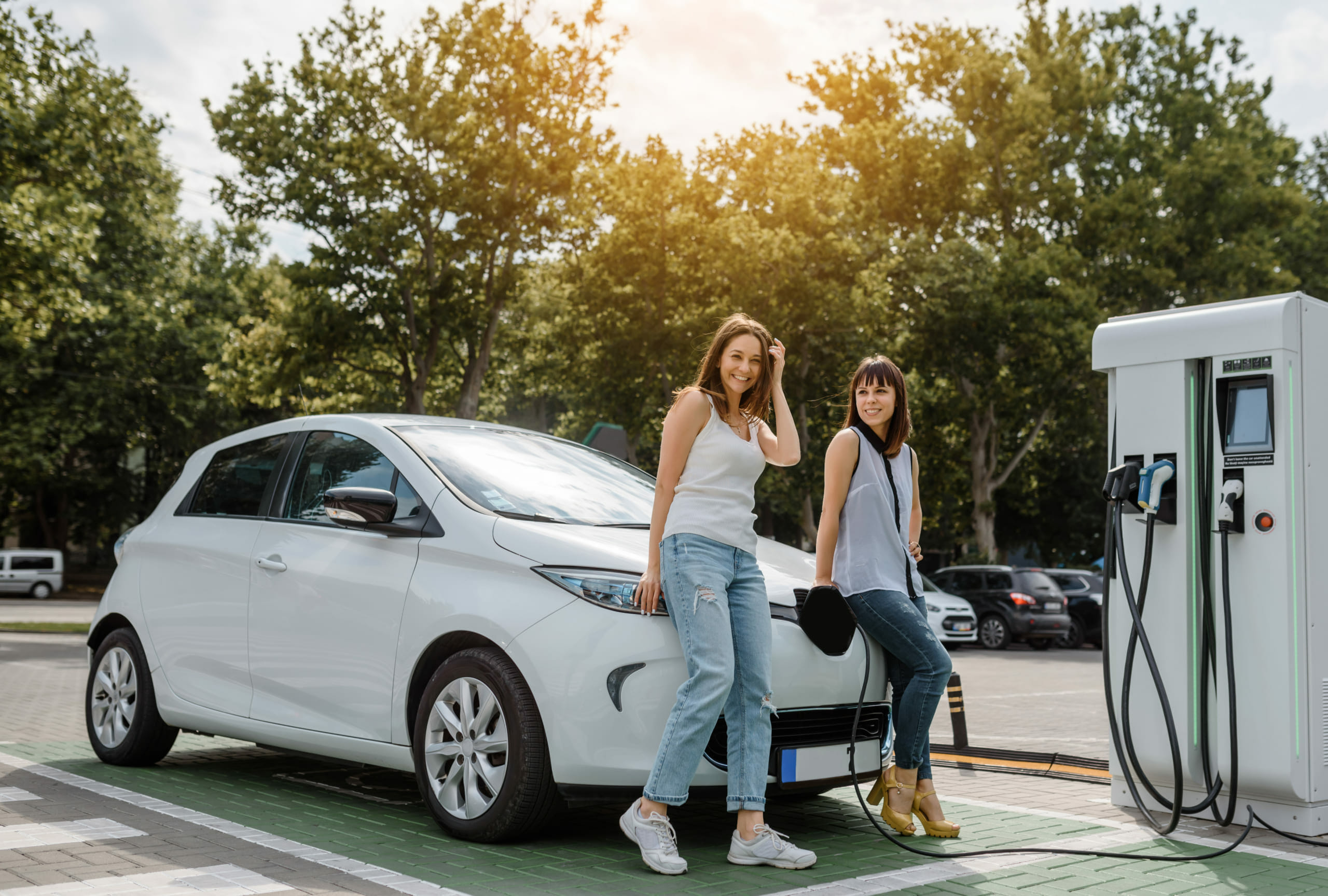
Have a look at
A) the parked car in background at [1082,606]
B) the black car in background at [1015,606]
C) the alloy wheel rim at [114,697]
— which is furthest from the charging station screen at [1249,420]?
the parked car in background at [1082,606]

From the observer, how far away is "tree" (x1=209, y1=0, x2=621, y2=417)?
24.1 metres

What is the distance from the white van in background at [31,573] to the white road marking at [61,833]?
38140mm

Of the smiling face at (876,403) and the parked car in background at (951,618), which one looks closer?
the smiling face at (876,403)

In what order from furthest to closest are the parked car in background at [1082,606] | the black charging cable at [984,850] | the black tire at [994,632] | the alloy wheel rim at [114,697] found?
the parked car in background at [1082,606] → the black tire at [994,632] → the alloy wheel rim at [114,697] → the black charging cable at [984,850]

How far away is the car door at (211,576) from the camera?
5.99 m

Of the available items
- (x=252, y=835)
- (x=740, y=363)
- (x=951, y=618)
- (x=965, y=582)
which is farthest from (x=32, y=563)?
(x=740, y=363)

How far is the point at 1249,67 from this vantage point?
30.0m

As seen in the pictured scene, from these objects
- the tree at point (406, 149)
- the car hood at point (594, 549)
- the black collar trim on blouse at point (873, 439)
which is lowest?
the car hood at point (594, 549)

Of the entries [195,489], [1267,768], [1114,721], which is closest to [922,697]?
[1114,721]

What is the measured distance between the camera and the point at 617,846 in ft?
15.9

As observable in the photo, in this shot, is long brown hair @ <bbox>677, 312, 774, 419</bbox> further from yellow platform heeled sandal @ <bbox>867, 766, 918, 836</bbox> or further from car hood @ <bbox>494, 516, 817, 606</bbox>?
yellow platform heeled sandal @ <bbox>867, 766, 918, 836</bbox>

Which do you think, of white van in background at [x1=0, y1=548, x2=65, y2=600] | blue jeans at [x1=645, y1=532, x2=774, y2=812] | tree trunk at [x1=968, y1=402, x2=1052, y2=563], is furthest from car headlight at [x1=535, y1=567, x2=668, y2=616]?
white van in background at [x1=0, y1=548, x2=65, y2=600]

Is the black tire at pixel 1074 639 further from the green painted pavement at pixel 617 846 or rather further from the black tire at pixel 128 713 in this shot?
the black tire at pixel 128 713

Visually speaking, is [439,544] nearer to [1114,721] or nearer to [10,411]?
[1114,721]
